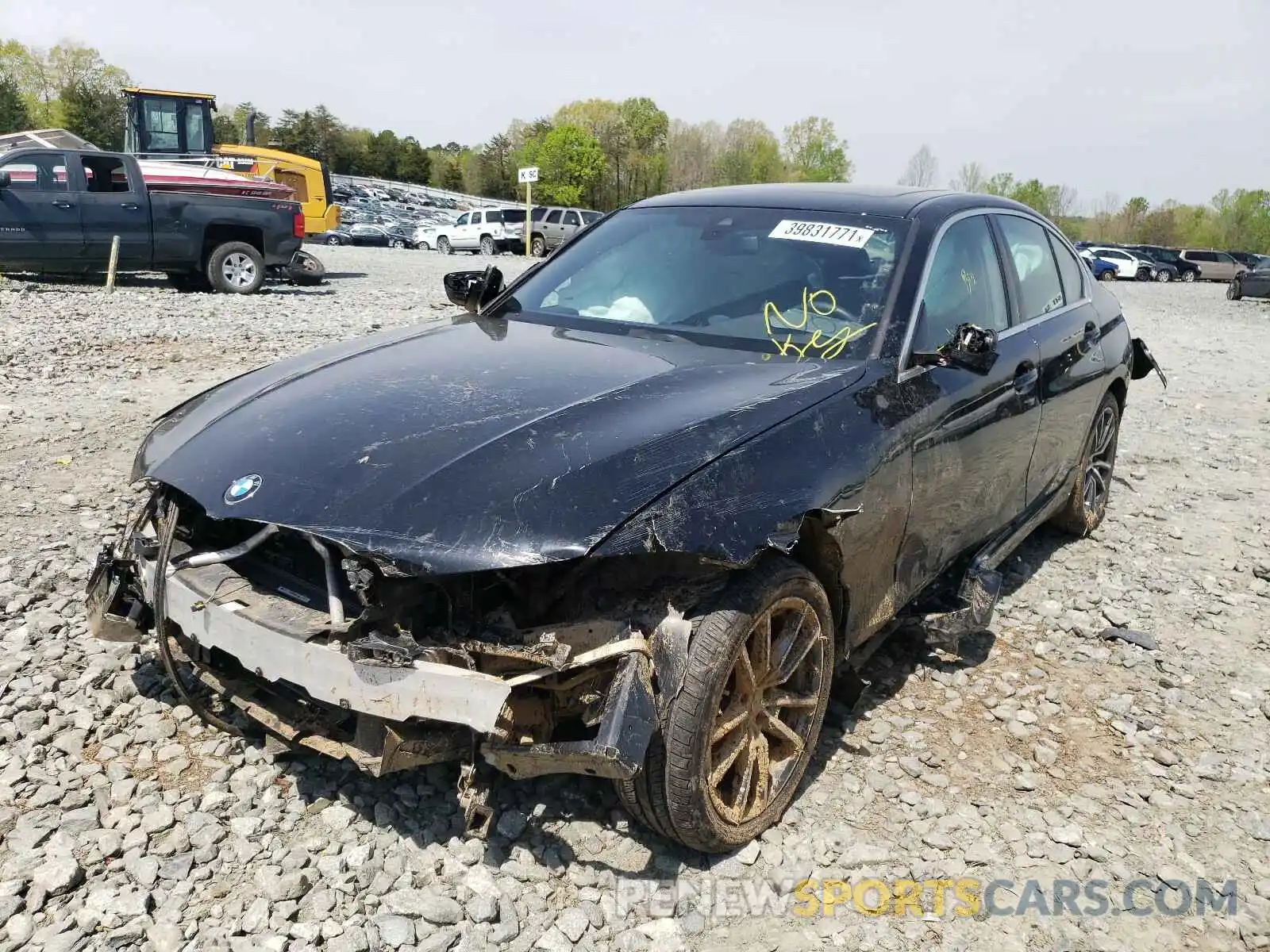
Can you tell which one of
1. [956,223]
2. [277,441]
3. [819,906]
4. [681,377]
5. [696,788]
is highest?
[956,223]

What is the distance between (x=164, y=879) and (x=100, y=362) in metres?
7.05

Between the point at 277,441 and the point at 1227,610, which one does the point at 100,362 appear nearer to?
the point at 277,441

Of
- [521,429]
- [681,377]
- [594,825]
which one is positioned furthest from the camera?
[681,377]

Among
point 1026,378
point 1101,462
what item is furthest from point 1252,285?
point 1026,378

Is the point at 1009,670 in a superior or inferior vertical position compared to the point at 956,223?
inferior

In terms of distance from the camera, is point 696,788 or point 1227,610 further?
point 1227,610

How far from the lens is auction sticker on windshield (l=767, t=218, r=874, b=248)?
3508 mm

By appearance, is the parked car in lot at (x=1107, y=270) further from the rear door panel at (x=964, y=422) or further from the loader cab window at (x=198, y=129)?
the rear door panel at (x=964, y=422)

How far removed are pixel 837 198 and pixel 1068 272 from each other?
5.31 feet

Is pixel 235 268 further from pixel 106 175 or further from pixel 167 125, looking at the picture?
pixel 167 125

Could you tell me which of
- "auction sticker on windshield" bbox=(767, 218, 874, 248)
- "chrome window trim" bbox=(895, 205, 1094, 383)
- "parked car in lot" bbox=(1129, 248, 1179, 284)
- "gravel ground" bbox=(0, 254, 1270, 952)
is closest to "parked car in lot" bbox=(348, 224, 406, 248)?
"parked car in lot" bbox=(1129, 248, 1179, 284)

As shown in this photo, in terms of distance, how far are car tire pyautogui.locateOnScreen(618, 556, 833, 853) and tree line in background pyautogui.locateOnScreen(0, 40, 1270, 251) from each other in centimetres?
6395

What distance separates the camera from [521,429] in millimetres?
2582

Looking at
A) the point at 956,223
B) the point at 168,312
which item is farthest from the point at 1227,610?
the point at 168,312
